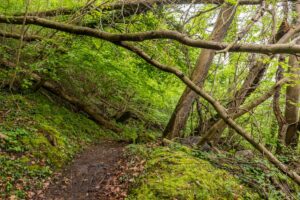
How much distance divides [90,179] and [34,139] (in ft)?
5.99

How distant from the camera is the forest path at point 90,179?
4.97m

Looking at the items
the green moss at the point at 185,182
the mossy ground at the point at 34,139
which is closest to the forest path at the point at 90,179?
the mossy ground at the point at 34,139

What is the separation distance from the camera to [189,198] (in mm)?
4352

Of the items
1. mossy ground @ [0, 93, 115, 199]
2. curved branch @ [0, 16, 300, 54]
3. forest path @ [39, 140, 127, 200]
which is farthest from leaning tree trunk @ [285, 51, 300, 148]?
mossy ground @ [0, 93, 115, 199]

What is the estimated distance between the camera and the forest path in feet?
16.3

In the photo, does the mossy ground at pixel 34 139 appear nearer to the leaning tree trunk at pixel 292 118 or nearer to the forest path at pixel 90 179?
the forest path at pixel 90 179

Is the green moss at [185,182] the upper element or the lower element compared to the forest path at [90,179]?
upper

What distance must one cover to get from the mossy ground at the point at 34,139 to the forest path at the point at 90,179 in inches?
Result: 12.0

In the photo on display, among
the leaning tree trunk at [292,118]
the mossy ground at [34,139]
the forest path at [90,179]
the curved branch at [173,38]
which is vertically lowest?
the forest path at [90,179]

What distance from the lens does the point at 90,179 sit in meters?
5.62

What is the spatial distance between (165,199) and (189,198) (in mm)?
406

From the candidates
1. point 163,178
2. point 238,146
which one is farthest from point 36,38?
point 238,146

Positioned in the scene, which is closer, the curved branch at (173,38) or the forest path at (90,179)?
the curved branch at (173,38)

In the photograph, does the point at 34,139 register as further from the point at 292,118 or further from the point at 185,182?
the point at 292,118
